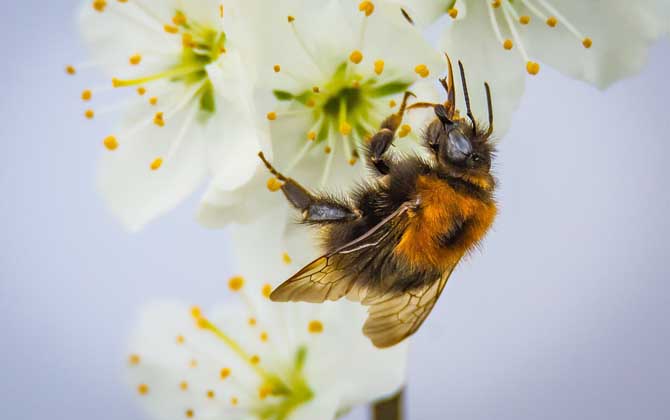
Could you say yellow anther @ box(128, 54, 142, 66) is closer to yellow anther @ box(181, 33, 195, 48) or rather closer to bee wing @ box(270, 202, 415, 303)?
yellow anther @ box(181, 33, 195, 48)

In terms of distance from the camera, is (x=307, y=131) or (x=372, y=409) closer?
(x=307, y=131)

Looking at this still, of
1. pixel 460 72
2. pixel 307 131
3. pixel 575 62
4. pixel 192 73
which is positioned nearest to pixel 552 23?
pixel 575 62

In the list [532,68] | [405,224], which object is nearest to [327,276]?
[405,224]

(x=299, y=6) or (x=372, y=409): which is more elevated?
(x=299, y=6)

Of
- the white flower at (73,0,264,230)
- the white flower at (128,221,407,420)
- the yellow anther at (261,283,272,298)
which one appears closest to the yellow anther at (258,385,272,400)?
the white flower at (128,221,407,420)

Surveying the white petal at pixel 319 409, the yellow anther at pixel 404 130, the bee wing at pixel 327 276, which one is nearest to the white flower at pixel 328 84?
the yellow anther at pixel 404 130

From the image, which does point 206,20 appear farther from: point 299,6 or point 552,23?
point 552,23

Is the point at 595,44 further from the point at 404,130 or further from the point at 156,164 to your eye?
the point at 156,164
